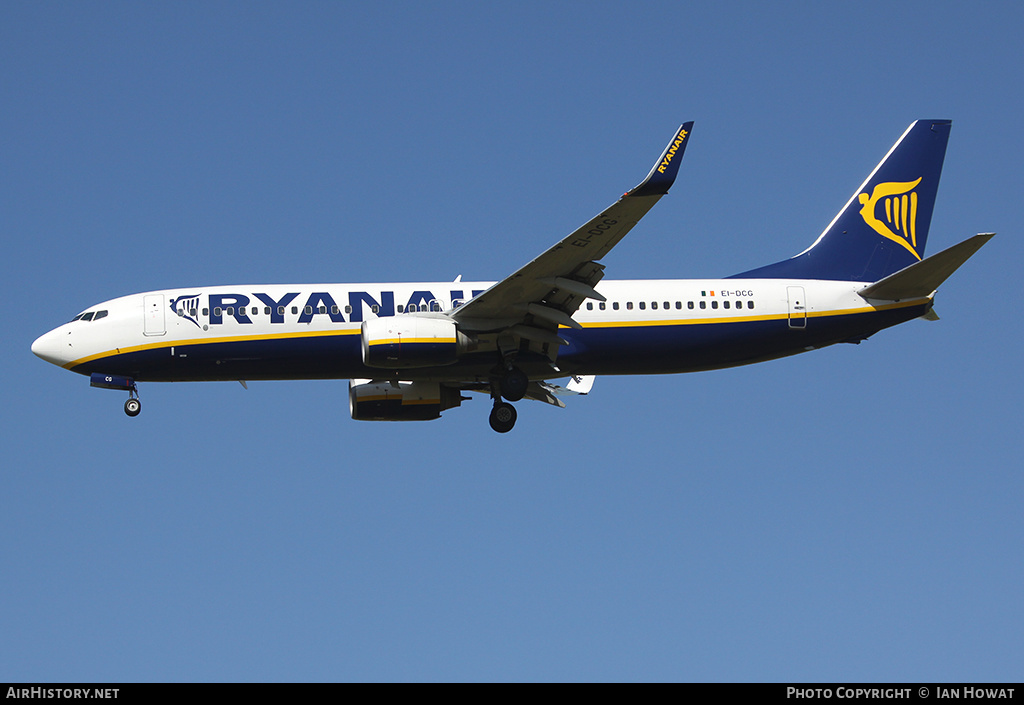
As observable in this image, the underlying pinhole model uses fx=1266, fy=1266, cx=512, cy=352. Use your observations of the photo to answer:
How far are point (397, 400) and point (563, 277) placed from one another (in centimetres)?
775

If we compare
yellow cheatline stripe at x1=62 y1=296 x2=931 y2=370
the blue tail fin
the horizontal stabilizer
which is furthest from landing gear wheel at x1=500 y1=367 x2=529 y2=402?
the horizontal stabilizer

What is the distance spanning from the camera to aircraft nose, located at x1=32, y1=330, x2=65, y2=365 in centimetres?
3394

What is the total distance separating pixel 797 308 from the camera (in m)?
35.1

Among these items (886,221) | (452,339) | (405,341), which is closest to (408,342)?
(405,341)

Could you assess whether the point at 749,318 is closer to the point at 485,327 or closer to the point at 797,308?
the point at 797,308

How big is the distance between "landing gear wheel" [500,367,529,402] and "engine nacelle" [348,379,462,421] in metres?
3.48

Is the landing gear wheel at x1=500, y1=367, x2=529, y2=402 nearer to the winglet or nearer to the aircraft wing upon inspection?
the aircraft wing

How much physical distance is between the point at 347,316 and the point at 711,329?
985 centimetres

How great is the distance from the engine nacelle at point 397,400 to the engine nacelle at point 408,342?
13.9ft

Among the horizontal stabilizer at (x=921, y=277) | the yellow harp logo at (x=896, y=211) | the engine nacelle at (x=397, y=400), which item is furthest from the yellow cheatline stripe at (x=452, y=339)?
the engine nacelle at (x=397, y=400)

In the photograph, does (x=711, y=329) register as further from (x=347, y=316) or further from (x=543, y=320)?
(x=347, y=316)
